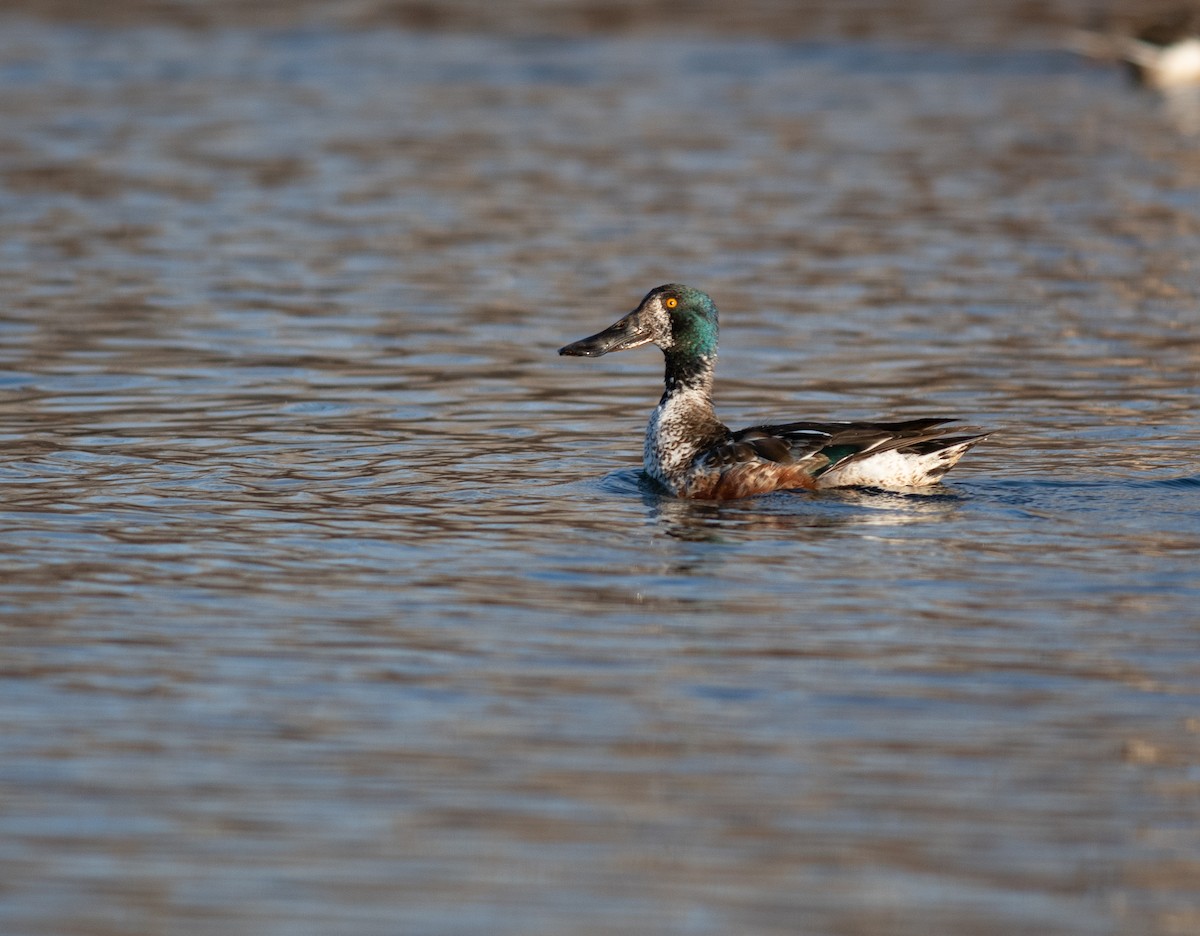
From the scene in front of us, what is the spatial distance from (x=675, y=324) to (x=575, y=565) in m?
2.78

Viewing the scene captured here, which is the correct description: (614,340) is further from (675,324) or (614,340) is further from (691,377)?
(691,377)

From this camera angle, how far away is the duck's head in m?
11.7

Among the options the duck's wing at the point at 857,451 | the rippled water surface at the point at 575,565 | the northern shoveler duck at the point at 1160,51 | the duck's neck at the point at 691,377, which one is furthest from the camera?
the northern shoveler duck at the point at 1160,51

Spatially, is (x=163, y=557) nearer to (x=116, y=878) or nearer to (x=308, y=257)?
(x=116, y=878)

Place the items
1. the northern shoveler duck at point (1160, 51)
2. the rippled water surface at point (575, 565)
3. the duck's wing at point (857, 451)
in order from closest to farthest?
the rippled water surface at point (575, 565) < the duck's wing at point (857, 451) < the northern shoveler duck at point (1160, 51)

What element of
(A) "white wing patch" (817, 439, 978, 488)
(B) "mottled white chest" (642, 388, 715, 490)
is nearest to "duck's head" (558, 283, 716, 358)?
(B) "mottled white chest" (642, 388, 715, 490)

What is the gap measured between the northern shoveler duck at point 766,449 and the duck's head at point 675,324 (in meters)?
0.01

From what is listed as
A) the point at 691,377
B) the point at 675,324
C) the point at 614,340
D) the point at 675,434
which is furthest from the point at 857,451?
the point at 614,340

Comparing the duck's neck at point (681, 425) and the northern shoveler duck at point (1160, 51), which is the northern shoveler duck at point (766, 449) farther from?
the northern shoveler duck at point (1160, 51)

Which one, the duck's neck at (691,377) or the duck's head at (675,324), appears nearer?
the duck's neck at (691,377)

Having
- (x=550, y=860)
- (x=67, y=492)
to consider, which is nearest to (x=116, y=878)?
(x=550, y=860)

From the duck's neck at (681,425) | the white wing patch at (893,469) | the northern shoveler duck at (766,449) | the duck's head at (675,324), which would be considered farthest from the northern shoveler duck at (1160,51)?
Result: the white wing patch at (893,469)

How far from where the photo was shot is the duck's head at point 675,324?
11.7 m

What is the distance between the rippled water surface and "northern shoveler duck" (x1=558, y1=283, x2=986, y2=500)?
7.8 inches
